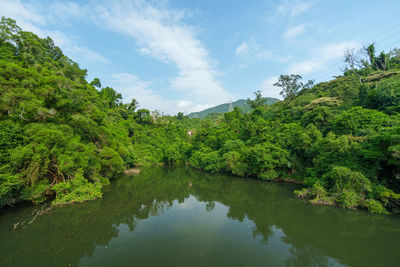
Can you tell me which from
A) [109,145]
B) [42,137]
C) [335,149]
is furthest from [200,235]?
[109,145]

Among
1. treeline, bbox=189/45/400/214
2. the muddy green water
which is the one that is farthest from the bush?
treeline, bbox=189/45/400/214

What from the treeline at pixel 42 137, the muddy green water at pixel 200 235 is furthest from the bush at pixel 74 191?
the muddy green water at pixel 200 235

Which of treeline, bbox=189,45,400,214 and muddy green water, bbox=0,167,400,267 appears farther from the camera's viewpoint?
treeline, bbox=189,45,400,214

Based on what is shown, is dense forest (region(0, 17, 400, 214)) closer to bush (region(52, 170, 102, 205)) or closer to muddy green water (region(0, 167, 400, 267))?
bush (region(52, 170, 102, 205))

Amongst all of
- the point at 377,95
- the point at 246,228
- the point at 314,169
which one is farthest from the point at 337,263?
the point at 377,95

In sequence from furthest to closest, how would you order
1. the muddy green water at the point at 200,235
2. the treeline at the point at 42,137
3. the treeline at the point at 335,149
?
1. the treeline at the point at 335,149
2. the treeline at the point at 42,137
3. the muddy green water at the point at 200,235

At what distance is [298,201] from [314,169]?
3199mm

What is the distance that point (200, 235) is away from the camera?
7656mm

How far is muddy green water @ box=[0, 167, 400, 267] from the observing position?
5926 millimetres

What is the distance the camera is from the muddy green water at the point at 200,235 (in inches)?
233

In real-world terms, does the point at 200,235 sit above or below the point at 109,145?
below

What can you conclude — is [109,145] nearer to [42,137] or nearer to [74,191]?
[74,191]

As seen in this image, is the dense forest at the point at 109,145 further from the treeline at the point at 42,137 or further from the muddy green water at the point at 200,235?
the muddy green water at the point at 200,235

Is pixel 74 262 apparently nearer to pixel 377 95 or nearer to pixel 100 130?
pixel 100 130
